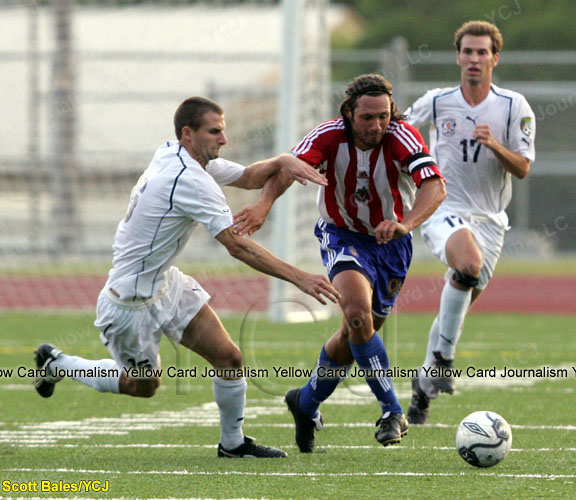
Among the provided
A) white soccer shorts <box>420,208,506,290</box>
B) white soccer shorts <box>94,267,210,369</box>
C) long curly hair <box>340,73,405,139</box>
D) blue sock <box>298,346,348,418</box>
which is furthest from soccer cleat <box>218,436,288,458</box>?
white soccer shorts <box>420,208,506,290</box>

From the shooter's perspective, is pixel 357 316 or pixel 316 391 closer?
pixel 357 316

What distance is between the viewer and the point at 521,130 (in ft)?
24.7

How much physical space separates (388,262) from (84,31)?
11366mm

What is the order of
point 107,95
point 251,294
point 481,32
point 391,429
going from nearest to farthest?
point 391,429 < point 481,32 < point 251,294 < point 107,95

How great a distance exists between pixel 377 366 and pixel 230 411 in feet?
2.64

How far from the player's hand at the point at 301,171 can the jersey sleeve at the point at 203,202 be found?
45 cm

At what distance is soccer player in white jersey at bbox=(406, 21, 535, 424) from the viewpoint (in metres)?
7.25

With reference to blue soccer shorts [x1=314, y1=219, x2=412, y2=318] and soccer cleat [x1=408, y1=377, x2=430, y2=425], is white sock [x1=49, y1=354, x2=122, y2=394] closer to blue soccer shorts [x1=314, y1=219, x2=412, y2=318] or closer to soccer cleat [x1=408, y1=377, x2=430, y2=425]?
blue soccer shorts [x1=314, y1=219, x2=412, y2=318]

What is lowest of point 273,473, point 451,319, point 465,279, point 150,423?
point 150,423

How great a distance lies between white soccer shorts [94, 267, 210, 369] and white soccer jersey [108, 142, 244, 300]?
0.06 meters

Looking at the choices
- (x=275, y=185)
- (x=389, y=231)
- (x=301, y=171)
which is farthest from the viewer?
(x=275, y=185)

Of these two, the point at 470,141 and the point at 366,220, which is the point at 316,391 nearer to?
the point at 366,220

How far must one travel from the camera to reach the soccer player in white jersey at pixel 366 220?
5.93m

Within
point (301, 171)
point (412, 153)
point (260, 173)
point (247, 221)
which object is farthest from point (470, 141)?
point (247, 221)
